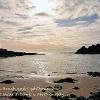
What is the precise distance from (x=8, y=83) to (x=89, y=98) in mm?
21419

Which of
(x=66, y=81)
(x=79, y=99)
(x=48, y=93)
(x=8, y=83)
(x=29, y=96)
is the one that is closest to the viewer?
(x=79, y=99)

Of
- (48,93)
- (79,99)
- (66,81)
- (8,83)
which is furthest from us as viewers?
(66,81)

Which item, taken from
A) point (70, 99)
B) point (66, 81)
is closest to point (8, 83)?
point (66, 81)

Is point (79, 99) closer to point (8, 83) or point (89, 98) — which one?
point (89, 98)

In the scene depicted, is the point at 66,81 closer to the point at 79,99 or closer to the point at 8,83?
the point at 8,83

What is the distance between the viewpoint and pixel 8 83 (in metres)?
52.8

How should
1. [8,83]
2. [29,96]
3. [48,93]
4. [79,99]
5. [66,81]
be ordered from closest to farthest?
[79,99]
[29,96]
[48,93]
[8,83]
[66,81]

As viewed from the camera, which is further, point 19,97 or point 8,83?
point 8,83

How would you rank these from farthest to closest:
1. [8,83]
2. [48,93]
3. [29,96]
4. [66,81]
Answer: [66,81]
[8,83]
[48,93]
[29,96]

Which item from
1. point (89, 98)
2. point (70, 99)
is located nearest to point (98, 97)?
point (89, 98)

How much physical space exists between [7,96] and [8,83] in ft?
50.7

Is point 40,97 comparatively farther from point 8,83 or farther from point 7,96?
point 8,83

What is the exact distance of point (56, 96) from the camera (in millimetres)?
37750

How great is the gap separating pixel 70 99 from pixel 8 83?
20399mm
